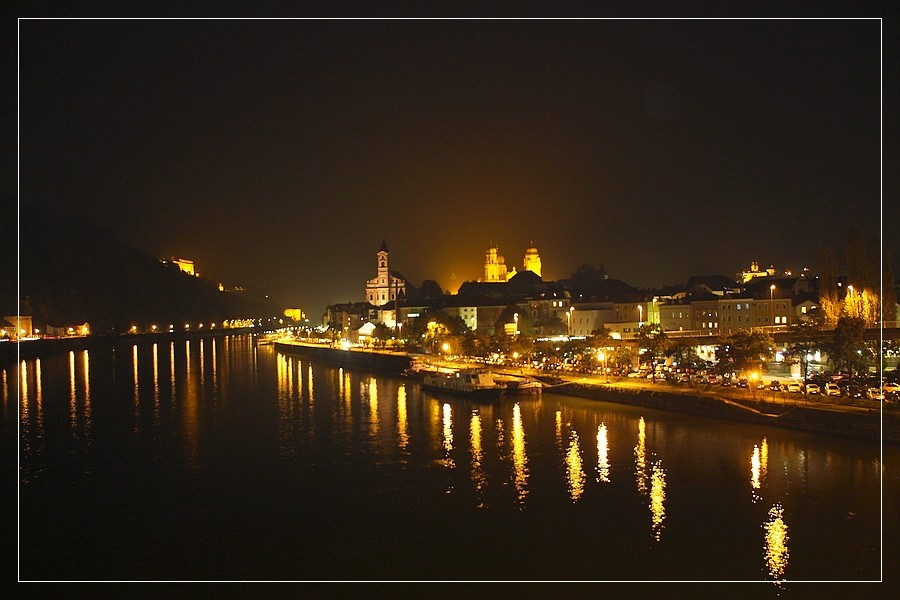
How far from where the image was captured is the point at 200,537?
7.30 metres

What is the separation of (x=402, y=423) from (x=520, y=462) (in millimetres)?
3754

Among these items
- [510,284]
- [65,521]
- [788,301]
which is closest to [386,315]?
[510,284]

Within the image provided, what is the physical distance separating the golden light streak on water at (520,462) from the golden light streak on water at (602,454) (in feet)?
2.73

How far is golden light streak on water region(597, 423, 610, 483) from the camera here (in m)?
8.88

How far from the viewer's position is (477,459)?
9.96 meters

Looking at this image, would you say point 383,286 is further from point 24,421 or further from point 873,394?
point 873,394

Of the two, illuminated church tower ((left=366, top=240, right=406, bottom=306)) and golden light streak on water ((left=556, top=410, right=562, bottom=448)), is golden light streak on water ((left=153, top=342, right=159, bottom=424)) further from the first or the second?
illuminated church tower ((left=366, top=240, right=406, bottom=306))

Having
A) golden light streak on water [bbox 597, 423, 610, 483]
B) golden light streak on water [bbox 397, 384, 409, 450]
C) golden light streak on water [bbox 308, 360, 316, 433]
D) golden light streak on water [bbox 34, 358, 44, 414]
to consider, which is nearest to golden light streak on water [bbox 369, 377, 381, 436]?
golden light streak on water [bbox 397, 384, 409, 450]

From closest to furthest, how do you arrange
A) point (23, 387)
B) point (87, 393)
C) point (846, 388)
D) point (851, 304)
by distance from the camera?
point (846, 388) < point (851, 304) < point (87, 393) < point (23, 387)

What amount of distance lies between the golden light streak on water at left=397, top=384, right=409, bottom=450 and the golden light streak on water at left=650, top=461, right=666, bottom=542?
348cm

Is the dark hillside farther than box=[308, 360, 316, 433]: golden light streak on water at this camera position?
Yes

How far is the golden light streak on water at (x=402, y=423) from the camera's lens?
37.0 feet

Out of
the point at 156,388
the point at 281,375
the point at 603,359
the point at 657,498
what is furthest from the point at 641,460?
the point at 281,375

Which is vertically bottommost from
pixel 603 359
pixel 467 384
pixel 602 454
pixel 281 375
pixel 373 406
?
pixel 281 375
